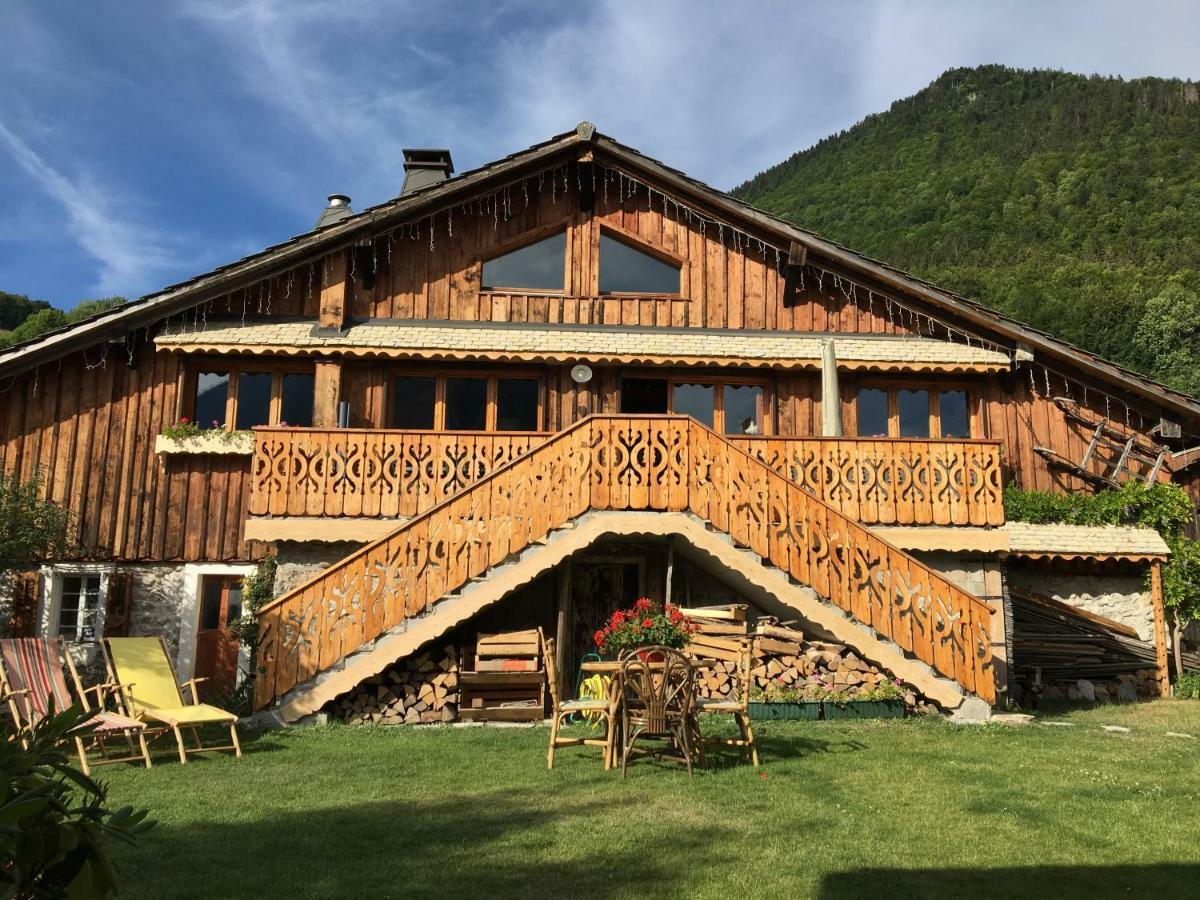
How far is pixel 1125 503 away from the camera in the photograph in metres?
13.1

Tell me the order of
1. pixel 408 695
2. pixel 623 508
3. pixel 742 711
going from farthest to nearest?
pixel 623 508
pixel 408 695
pixel 742 711

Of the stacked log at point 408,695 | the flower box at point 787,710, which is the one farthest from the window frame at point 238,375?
the flower box at point 787,710

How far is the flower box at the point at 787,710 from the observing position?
10086mm

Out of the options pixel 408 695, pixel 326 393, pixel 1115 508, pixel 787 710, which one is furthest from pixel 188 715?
pixel 1115 508

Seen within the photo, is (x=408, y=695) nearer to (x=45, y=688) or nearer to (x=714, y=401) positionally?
(x=45, y=688)

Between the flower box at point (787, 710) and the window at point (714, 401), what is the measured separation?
495cm

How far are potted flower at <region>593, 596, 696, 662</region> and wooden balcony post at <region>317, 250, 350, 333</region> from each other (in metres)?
6.37

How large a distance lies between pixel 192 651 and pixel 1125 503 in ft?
41.1

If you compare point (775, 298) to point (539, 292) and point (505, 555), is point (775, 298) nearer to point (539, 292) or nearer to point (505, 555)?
point (539, 292)

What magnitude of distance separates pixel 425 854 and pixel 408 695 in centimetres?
520

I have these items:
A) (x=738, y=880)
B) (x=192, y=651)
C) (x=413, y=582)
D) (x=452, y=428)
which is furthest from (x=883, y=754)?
(x=192, y=651)

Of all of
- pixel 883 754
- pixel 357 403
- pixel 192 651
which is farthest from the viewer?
pixel 357 403

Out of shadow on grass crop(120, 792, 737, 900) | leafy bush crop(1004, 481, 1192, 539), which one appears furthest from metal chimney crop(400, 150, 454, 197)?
shadow on grass crop(120, 792, 737, 900)

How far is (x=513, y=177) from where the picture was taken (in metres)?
14.6
